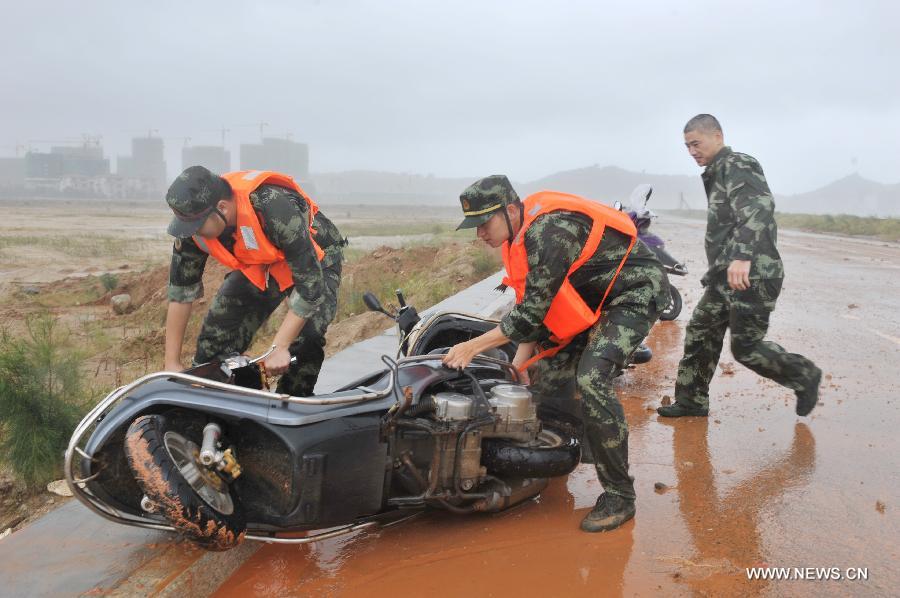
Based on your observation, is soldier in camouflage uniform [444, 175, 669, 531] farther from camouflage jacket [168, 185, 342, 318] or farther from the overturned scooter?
camouflage jacket [168, 185, 342, 318]

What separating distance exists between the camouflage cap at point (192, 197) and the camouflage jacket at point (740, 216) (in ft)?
10.9

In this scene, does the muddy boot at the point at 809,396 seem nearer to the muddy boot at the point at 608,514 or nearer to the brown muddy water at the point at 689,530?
the brown muddy water at the point at 689,530

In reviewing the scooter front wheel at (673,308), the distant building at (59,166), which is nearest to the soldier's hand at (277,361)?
the scooter front wheel at (673,308)

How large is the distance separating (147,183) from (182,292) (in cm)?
15333

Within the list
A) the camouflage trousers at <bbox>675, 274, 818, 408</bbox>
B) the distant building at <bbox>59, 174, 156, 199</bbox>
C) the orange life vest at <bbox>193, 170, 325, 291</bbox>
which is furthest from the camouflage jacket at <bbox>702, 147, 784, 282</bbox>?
the distant building at <bbox>59, 174, 156, 199</bbox>

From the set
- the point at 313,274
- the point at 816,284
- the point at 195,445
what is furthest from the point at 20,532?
the point at 816,284

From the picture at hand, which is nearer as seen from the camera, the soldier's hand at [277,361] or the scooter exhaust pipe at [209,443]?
the scooter exhaust pipe at [209,443]

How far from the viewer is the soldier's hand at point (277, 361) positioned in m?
3.38

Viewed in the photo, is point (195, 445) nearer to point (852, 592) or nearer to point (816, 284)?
point (852, 592)

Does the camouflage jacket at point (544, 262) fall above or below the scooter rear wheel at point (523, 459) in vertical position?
above

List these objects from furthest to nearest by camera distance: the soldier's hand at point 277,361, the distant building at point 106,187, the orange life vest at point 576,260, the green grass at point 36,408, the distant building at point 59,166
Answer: the distant building at point 59,166 → the distant building at point 106,187 → the green grass at point 36,408 → the orange life vest at point 576,260 → the soldier's hand at point 277,361

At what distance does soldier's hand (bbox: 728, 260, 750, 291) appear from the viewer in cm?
472

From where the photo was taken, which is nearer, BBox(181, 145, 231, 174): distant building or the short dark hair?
the short dark hair

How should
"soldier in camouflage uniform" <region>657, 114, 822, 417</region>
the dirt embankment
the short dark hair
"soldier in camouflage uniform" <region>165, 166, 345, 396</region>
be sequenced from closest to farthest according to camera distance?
"soldier in camouflage uniform" <region>165, 166, 345, 396</region>, "soldier in camouflage uniform" <region>657, 114, 822, 417</region>, the short dark hair, the dirt embankment
